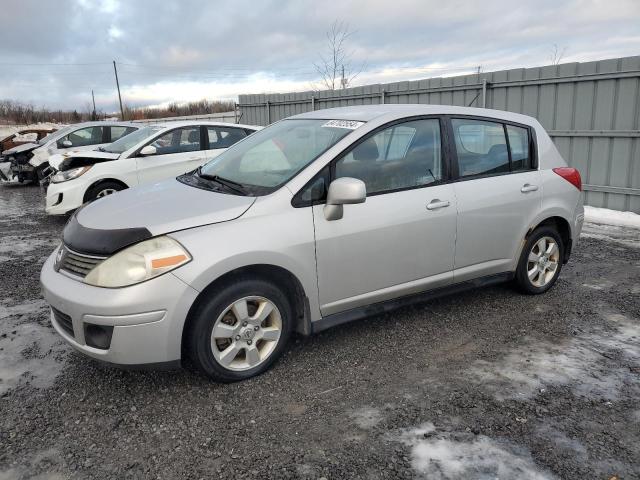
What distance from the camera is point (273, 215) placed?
3.25 m

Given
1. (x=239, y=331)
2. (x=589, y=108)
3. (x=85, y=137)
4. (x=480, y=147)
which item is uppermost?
(x=589, y=108)

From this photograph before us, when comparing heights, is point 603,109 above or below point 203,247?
above

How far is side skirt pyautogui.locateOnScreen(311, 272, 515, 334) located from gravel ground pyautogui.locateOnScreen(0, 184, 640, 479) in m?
0.27

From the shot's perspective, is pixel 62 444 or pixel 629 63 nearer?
pixel 62 444

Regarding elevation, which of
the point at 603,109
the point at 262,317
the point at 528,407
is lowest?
the point at 528,407

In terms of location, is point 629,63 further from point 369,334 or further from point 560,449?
point 560,449

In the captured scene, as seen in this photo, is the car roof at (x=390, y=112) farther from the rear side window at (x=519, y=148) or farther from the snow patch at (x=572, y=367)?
the snow patch at (x=572, y=367)

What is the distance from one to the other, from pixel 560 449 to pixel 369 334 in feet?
5.46

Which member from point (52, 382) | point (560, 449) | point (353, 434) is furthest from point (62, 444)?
point (560, 449)

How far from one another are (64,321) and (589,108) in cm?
856

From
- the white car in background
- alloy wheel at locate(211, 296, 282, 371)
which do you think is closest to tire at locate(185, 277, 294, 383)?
alloy wheel at locate(211, 296, 282, 371)

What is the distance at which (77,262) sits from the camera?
314 cm

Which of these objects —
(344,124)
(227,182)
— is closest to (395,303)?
(344,124)

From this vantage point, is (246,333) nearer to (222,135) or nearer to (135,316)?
(135,316)
